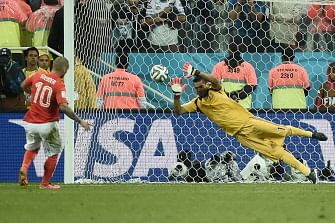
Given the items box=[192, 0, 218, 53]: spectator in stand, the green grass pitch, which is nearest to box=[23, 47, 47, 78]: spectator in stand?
box=[192, 0, 218, 53]: spectator in stand

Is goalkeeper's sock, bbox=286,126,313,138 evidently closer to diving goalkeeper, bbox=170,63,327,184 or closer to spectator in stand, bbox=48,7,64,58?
diving goalkeeper, bbox=170,63,327,184

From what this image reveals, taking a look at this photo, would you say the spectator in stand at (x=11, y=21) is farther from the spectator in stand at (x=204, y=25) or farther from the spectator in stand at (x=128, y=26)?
the spectator in stand at (x=204, y=25)

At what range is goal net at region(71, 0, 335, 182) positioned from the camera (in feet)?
49.6

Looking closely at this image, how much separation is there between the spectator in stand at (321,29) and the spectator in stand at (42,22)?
4.48m

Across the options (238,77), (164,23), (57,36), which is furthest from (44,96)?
(238,77)

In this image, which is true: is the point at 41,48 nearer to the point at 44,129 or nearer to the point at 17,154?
the point at 17,154

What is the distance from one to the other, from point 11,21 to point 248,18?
4.30m

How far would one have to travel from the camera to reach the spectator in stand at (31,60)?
1602cm

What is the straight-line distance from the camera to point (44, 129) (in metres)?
13.0

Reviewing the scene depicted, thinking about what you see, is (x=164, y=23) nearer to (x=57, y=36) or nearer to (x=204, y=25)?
(x=204, y=25)

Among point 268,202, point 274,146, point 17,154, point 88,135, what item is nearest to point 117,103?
point 88,135

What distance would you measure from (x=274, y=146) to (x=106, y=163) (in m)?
2.73

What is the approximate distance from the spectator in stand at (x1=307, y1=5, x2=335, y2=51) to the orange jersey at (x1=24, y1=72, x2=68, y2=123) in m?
4.93

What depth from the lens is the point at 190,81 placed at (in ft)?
53.8
